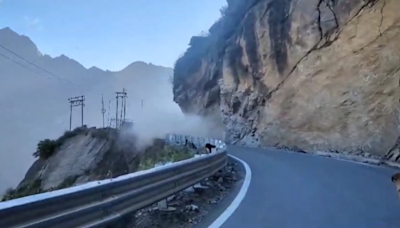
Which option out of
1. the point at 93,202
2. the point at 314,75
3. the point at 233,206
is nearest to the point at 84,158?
the point at 314,75

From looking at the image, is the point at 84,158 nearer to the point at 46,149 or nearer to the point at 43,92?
the point at 46,149

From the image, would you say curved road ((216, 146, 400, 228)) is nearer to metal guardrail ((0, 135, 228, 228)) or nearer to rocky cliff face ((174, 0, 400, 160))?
metal guardrail ((0, 135, 228, 228))

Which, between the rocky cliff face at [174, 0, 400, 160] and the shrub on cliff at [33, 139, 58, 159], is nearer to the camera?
the rocky cliff face at [174, 0, 400, 160]

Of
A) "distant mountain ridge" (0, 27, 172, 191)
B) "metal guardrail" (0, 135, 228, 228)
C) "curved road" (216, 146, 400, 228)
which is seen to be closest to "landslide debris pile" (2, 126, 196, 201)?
"curved road" (216, 146, 400, 228)

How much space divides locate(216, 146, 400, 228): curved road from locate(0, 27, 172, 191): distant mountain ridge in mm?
93108

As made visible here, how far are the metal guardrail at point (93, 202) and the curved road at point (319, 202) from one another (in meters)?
1.23

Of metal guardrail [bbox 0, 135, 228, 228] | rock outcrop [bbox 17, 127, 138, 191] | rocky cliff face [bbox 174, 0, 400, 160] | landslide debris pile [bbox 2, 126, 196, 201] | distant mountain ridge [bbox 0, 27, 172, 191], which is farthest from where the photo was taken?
distant mountain ridge [bbox 0, 27, 172, 191]

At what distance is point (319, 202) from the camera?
27.8 feet

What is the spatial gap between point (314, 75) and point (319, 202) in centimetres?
2033

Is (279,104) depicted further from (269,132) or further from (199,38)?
(199,38)

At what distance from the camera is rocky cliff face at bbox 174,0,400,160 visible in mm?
20438

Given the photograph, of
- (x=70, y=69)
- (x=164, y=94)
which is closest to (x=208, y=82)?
(x=164, y=94)

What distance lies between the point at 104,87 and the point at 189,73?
115878 millimetres

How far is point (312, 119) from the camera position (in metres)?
27.4
